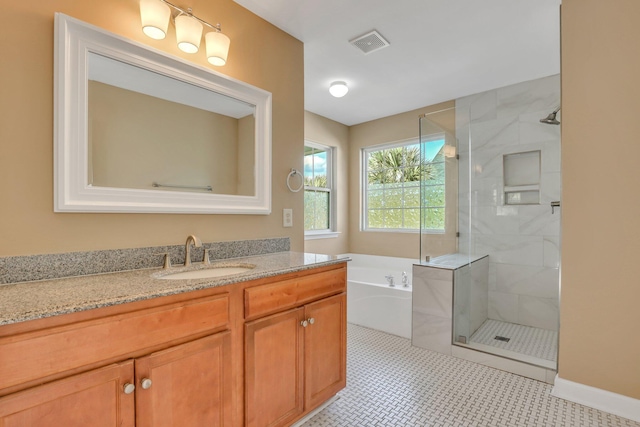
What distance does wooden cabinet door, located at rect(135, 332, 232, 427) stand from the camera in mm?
1055

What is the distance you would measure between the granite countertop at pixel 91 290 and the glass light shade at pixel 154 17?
1166 millimetres

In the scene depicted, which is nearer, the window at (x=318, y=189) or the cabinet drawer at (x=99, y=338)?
the cabinet drawer at (x=99, y=338)

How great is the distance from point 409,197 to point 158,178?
315 centimetres

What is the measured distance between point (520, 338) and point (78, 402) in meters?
3.23

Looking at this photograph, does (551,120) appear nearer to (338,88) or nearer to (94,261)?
(338,88)

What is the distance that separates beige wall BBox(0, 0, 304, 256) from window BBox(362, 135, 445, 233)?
7.27 feet

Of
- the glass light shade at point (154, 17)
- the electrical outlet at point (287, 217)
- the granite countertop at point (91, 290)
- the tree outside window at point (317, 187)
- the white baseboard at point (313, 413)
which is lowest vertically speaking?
the white baseboard at point (313, 413)

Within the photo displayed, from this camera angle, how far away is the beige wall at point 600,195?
1.74 meters

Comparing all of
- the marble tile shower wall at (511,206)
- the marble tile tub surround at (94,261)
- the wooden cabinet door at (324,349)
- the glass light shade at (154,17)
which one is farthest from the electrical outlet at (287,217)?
the marble tile shower wall at (511,206)

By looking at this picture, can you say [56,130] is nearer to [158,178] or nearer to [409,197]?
[158,178]

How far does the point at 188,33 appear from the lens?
1.61 meters

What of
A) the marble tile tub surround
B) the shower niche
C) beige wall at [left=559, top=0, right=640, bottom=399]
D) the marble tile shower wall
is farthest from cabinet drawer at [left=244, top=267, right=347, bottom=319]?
the shower niche

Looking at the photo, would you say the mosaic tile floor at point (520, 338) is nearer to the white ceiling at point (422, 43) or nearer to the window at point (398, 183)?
the window at point (398, 183)

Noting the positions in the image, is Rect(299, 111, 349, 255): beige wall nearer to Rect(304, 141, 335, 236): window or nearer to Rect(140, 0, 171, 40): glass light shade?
Rect(304, 141, 335, 236): window
